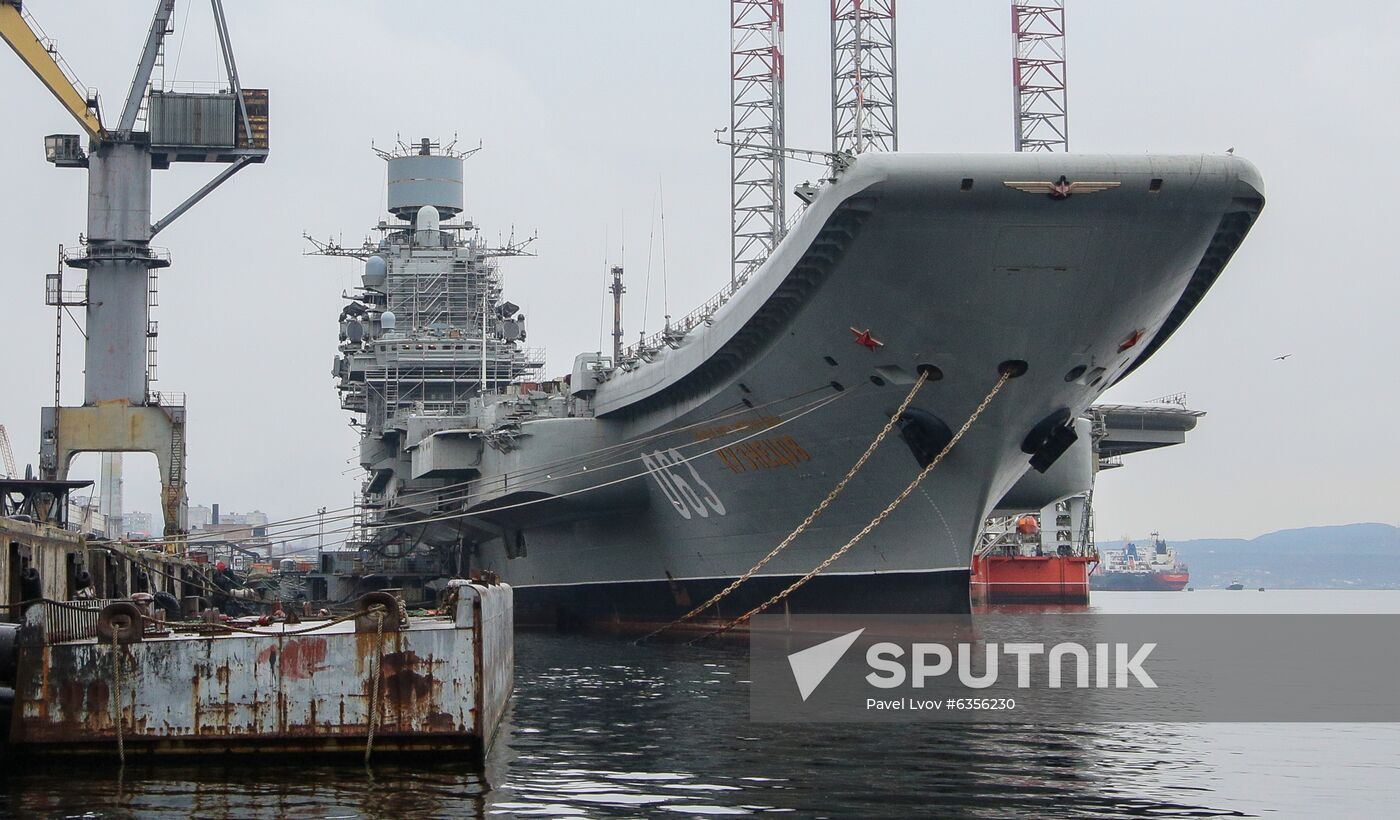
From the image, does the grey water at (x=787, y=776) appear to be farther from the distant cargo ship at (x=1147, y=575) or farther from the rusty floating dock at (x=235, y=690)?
the distant cargo ship at (x=1147, y=575)

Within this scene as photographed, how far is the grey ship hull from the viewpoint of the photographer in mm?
18547

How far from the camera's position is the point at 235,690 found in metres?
10.9

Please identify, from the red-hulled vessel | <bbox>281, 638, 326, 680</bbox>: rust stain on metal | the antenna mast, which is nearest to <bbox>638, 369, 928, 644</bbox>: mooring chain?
<bbox>281, 638, 326, 680</bbox>: rust stain on metal

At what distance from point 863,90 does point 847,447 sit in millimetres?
16548

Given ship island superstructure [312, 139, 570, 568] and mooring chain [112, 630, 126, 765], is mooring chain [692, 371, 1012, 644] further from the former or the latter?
ship island superstructure [312, 139, 570, 568]

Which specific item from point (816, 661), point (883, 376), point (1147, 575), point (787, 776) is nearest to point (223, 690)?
point (787, 776)

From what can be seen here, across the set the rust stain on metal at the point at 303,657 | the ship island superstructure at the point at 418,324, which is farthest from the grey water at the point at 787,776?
the ship island superstructure at the point at 418,324

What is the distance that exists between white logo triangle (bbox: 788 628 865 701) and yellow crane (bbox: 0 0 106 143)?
59.6ft

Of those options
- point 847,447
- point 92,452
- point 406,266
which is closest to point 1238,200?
point 847,447

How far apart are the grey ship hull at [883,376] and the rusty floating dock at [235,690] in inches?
371

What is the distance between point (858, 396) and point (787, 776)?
11464 millimetres

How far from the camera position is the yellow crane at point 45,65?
1144 inches

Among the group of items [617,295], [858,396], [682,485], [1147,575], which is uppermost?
[617,295]

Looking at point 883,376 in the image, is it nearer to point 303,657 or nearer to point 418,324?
point 303,657
